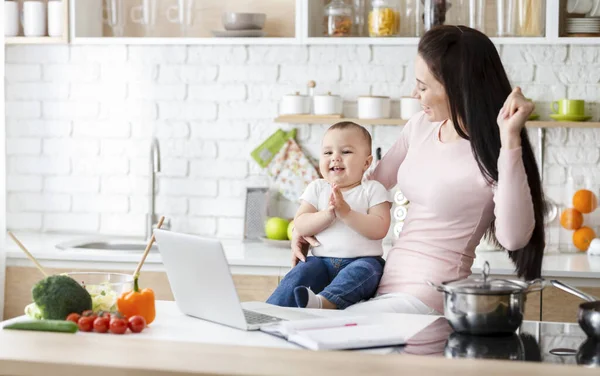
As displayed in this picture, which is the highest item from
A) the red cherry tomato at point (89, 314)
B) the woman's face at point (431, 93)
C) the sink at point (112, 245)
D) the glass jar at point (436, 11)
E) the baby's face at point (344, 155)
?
the glass jar at point (436, 11)

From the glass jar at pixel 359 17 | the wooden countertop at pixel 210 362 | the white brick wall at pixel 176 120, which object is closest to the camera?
the wooden countertop at pixel 210 362

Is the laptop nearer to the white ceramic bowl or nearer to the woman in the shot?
the woman

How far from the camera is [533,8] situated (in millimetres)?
3979

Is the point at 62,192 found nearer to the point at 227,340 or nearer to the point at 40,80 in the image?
the point at 40,80

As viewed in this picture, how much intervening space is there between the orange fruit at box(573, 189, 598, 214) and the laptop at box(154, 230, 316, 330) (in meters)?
2.20

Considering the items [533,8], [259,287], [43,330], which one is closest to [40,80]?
[259,287]

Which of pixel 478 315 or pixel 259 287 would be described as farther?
pixel 259 287

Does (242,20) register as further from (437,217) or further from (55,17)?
(437,217)

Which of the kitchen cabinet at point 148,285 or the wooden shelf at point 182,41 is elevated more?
the wooden shelf at point 182,41

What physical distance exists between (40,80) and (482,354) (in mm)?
3254

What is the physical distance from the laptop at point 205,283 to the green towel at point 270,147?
2.09 meters

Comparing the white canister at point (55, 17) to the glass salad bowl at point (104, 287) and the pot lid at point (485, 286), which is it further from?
the pot lid at point (485, 286)

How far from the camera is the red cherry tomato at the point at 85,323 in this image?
215 cm

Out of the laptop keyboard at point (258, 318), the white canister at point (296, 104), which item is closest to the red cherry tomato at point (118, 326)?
the laptop keyboard at point (258, 318)
